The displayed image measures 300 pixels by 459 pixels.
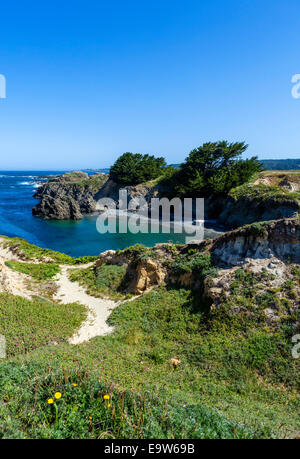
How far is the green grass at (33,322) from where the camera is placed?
10.1m

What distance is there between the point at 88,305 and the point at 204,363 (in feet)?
31.7

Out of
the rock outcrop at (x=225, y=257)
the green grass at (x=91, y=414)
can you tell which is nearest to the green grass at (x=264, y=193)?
the rock outcrop at (x=225, y=257)

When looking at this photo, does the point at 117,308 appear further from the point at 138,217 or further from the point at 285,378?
the point at 138,217

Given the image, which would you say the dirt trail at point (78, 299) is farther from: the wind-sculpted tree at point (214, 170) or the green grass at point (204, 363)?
the wind-sculpted tree at point (214, 170)

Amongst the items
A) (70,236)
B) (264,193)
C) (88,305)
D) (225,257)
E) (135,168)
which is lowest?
(88,305)

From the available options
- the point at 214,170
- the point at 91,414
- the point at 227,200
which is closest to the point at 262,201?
the point at 227,200

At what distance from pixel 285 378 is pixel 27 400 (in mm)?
8897

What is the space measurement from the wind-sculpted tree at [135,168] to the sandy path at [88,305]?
176 feet

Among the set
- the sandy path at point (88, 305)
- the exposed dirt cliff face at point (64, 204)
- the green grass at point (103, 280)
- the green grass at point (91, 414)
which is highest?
the exposed dirt cliff face at point (64, 204)

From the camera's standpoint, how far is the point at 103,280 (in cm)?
1900

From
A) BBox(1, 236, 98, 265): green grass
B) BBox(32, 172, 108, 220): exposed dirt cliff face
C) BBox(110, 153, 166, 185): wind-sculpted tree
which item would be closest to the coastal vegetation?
BBox(1, 236, 98, 265): green grass

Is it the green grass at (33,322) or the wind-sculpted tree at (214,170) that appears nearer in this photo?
the green grass at (33,322)

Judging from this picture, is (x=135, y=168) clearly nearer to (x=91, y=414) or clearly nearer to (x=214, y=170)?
(x=214, y=170)
